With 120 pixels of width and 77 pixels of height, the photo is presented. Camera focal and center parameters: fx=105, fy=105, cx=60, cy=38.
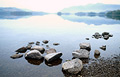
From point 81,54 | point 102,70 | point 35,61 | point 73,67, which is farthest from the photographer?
point 81,54

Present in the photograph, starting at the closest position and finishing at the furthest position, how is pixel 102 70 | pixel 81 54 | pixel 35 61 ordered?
pixel 102 70, pixel 35 61, pixel 81 54

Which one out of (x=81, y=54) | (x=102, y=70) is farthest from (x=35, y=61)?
(x=102, y=70)

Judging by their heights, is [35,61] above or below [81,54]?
below

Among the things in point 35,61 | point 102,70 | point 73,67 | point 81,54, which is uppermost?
point 73,67

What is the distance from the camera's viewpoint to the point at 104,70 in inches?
527

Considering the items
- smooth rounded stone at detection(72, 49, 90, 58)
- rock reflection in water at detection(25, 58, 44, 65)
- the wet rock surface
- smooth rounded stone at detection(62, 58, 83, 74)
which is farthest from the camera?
smooth rounded stone at detection(72, 49, 90, 58)

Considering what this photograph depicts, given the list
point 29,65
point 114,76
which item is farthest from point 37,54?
point 114,76

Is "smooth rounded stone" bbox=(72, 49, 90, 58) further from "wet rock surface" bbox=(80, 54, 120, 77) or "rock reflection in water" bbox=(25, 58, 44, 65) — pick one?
"rock reflection in water" bbox=(25, 58, 44, 65)

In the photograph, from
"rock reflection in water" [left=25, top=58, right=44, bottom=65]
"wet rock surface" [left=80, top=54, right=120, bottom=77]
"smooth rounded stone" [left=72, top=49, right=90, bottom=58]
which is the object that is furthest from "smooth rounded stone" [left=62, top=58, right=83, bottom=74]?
"rock reflection in water" [left=25, top=58, right=44, bottom=65]

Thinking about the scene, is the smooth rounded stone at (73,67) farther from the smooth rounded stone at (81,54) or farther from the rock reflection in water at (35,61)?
the rock reflection in water at (35,61)

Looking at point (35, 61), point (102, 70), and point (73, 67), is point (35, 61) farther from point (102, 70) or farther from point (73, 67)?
point (102, 70)

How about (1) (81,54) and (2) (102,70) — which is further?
(1) (81,54)

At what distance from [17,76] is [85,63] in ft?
31.7

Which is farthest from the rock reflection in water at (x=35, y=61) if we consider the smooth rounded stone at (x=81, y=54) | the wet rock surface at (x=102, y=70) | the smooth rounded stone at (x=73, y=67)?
the wet rock surface at (x=102, y=70)
